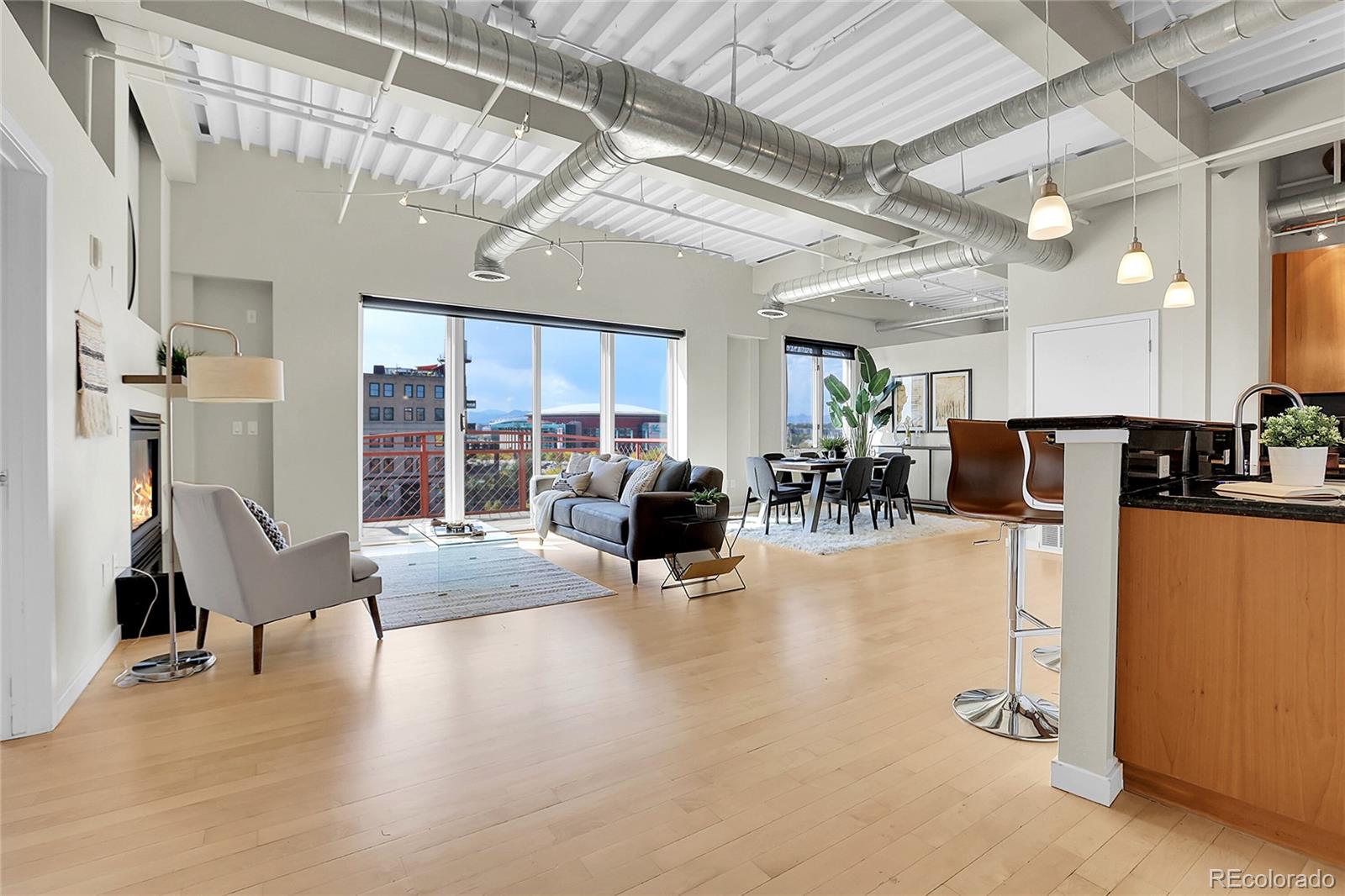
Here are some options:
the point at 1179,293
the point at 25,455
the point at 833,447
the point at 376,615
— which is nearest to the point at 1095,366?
the point at 1179,293

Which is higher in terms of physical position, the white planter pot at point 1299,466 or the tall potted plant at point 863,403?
the tall potted plant at point 863,403

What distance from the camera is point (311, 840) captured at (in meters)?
1.78

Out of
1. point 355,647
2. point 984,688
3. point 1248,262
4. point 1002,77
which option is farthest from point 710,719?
point 1248,262

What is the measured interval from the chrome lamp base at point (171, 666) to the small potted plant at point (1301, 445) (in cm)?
439

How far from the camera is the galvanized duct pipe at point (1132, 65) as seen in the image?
2.60 metres

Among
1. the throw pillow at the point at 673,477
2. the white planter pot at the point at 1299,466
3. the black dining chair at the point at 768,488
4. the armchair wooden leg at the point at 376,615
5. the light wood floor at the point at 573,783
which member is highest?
the white planter pot at the point at 1299,466

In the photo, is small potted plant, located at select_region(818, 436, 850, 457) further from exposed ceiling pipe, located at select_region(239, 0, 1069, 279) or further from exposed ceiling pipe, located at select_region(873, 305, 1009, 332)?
exposed ceiling pipe, located at select_region(239, 0, 1069, 279)

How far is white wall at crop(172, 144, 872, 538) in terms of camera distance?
18.2 feet

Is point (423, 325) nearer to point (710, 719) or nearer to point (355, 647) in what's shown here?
point (355, 647)

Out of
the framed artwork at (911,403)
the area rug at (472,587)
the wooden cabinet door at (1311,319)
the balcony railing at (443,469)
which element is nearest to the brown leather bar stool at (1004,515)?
the area rug at (472,587)

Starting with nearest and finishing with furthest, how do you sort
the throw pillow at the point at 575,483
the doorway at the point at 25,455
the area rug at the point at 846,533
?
the doorway at the point at 25,455 → the throw pillow at the point at 575,483 → the area rug at the point at 846,533

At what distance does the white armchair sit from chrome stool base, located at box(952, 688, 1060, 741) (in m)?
3.04

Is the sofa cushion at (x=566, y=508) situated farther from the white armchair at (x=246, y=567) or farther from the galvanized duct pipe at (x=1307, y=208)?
the galvanized duct pipe at (x=1307, y=208)

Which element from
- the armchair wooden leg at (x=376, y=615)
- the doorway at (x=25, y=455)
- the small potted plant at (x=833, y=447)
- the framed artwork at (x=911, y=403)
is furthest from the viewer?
the framed artwork at (x=911, y=403)
